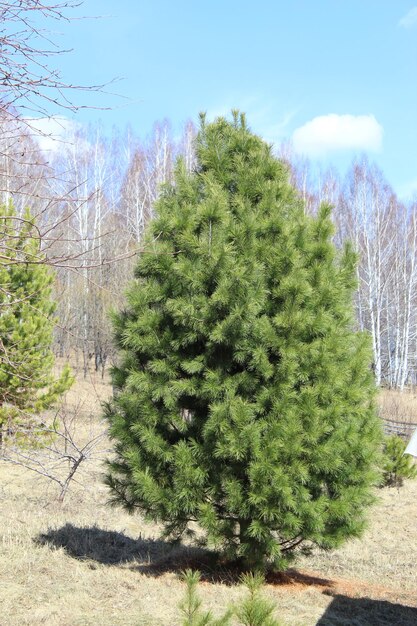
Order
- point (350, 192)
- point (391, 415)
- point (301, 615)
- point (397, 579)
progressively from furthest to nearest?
1. point (350, 192)
2. point (391, 415)
3. point (397, 579)
4. point (301, 615)

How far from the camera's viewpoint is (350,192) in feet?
97.0

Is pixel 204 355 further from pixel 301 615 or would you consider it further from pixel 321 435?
pixel 301 615

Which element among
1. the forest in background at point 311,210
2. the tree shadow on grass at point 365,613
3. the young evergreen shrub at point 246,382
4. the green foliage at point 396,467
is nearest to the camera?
the tree shadow on grass at point 365,613

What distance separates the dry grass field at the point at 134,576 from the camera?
4762mm

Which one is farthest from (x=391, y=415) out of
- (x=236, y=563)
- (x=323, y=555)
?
(x=236, y=563)

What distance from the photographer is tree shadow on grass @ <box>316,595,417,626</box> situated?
4930 millimetres

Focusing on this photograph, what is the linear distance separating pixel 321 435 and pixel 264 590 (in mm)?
1456

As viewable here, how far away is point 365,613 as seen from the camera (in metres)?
5.27

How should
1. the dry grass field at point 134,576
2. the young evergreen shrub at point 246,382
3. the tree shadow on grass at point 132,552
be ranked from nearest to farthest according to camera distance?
the dry grass field at point 134,576, the young evergreen shrub at point 246,382, the tree shadow on grass at point 132,552

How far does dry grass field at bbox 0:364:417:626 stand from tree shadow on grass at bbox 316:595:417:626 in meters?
0.01

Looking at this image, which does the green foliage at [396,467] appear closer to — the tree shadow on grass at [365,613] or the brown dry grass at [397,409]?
the brown dry grass at [397,409]

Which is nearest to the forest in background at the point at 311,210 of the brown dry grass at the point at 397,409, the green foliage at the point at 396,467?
the brown dry grass at the point at 397,409

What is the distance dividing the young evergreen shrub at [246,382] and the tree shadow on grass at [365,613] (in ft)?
1.74

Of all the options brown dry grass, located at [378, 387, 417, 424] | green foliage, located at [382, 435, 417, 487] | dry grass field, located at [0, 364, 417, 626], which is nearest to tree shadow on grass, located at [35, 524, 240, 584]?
dry grass field, located at [0, 364, 417, 626]
